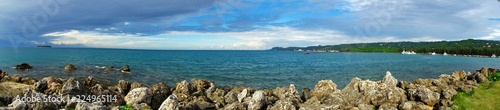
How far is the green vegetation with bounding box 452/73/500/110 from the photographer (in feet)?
71.2

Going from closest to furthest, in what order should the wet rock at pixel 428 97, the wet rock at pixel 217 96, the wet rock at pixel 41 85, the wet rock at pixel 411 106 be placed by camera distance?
the wet rock at pixel 411 106 < the wet rock at pixel 428 97 < the wet rock at pixel 217 96 < the wet rock at pixel 41 85

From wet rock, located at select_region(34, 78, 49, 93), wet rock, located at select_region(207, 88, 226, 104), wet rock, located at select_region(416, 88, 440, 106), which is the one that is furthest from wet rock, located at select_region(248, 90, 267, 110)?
wet rock, located at select_region(34, 78, 49, 93)

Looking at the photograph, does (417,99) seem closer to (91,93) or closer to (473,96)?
(473,96)

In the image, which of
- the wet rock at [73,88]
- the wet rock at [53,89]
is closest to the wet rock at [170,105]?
the wet rock at [73,88]

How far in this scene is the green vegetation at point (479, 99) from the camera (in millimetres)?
21702

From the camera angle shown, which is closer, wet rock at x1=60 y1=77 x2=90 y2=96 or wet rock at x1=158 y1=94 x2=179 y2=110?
wet rock at x1=158 y1=94 x2=179 y2=110

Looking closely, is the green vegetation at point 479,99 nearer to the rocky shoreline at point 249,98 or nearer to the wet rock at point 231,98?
the rocky shoreline at point 249,98

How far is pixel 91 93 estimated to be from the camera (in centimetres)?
2075

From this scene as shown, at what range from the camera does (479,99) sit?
23969mm

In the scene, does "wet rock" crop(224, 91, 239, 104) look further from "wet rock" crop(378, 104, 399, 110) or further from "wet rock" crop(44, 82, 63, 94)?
"wet rock" crop(44, 82, 63, 94)

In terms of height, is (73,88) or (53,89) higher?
(73,88)

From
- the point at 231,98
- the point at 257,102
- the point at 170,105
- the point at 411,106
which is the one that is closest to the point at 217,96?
the point at 231,98

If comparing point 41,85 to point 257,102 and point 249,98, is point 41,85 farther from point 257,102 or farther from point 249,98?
point 257,102

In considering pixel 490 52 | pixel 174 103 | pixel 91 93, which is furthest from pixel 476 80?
pixel 490 52
